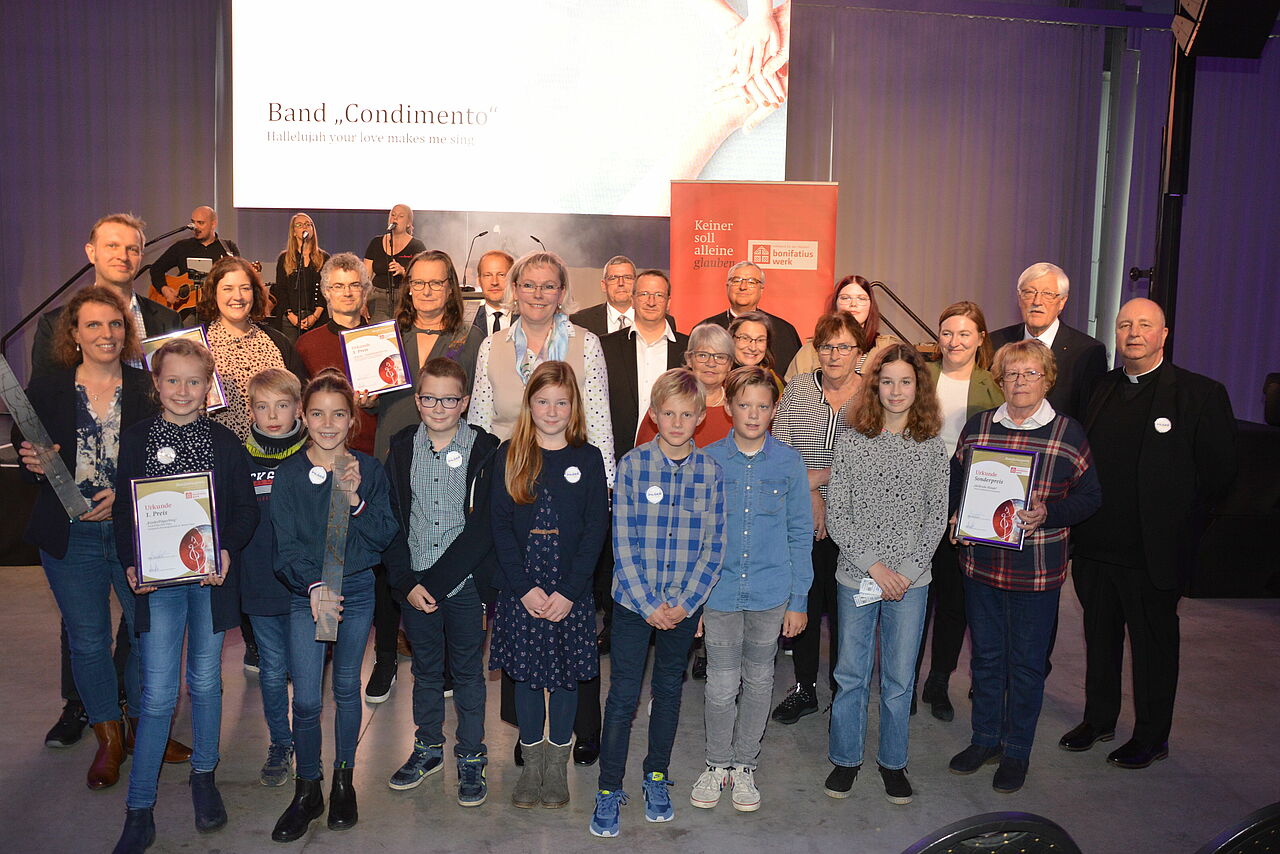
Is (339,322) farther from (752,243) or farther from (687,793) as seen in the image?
(752,243)

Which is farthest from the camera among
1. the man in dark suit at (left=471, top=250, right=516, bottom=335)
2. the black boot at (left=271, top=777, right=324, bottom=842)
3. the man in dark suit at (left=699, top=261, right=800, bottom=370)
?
the man in dark suit at (left=471, top=250, right=516, bottom=335)

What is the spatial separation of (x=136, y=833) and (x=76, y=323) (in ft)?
5.00

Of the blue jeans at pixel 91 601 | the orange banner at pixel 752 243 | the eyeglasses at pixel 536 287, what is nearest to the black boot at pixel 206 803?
the blue jeans at pixel 91 601

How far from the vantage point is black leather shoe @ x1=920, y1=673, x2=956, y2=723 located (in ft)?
13.1

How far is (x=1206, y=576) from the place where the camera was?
19.2ft

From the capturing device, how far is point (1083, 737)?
146 inches

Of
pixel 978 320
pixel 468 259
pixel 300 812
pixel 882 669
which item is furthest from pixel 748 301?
→ pixel 468 259

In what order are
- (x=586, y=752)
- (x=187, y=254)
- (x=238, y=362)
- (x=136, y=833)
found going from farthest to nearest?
(x=187, y=254), (x=238, y=362), (x=586, y=752), (x=136, y=833)

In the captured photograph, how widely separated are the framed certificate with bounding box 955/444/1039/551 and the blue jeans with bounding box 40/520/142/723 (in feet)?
8.77

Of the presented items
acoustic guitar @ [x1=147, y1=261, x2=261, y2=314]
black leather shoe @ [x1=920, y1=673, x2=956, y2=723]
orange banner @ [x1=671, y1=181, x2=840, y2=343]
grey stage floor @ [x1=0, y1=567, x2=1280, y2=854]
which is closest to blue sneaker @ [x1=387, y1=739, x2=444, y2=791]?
grey stage floor @ [x1=0, y1=567, x2=1280, y2=854]

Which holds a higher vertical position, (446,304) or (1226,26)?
(1226,26)

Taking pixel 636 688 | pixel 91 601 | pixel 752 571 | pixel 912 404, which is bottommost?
pixel 636 688

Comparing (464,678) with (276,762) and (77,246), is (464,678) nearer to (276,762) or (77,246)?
(276,762)

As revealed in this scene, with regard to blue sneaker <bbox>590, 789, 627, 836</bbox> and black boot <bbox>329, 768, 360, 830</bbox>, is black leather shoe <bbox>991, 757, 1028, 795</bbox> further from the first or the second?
black boot <bbox>329, 768, 360, 830</bbox>
